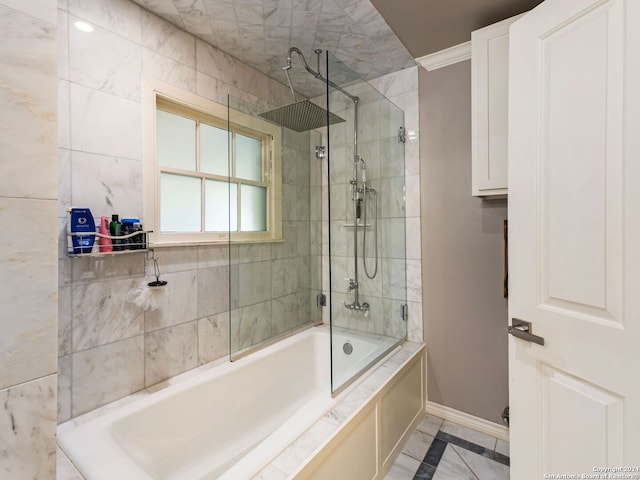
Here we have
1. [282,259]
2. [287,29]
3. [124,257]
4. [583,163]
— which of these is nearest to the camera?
[583,163]

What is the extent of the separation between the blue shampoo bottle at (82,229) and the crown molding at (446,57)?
7.18ft

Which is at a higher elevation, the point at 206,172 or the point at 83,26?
the point at 83,26

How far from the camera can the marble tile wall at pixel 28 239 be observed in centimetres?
61

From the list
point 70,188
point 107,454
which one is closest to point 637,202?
point 107,454

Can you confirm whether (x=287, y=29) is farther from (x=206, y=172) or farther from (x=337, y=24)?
(x=206, y=172)

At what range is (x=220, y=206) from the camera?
215 cm

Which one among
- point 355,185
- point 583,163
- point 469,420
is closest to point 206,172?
point 355,185

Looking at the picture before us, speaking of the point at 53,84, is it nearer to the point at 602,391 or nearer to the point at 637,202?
the point at 637,202

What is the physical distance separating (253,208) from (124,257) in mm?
906

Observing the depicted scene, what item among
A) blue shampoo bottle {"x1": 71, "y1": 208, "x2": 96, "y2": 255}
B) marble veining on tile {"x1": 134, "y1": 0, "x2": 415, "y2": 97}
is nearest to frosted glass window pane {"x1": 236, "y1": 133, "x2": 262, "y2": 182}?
marble veining on tile {"x1": 134, "y1": 0, "x2": 415, "y2": 97}

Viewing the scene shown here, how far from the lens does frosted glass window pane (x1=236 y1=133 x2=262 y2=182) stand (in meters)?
2.20

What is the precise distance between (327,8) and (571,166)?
147cm

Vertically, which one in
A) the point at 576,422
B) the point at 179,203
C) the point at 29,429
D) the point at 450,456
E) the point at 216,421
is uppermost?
the point at 179,203

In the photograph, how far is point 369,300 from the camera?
6.61ft
